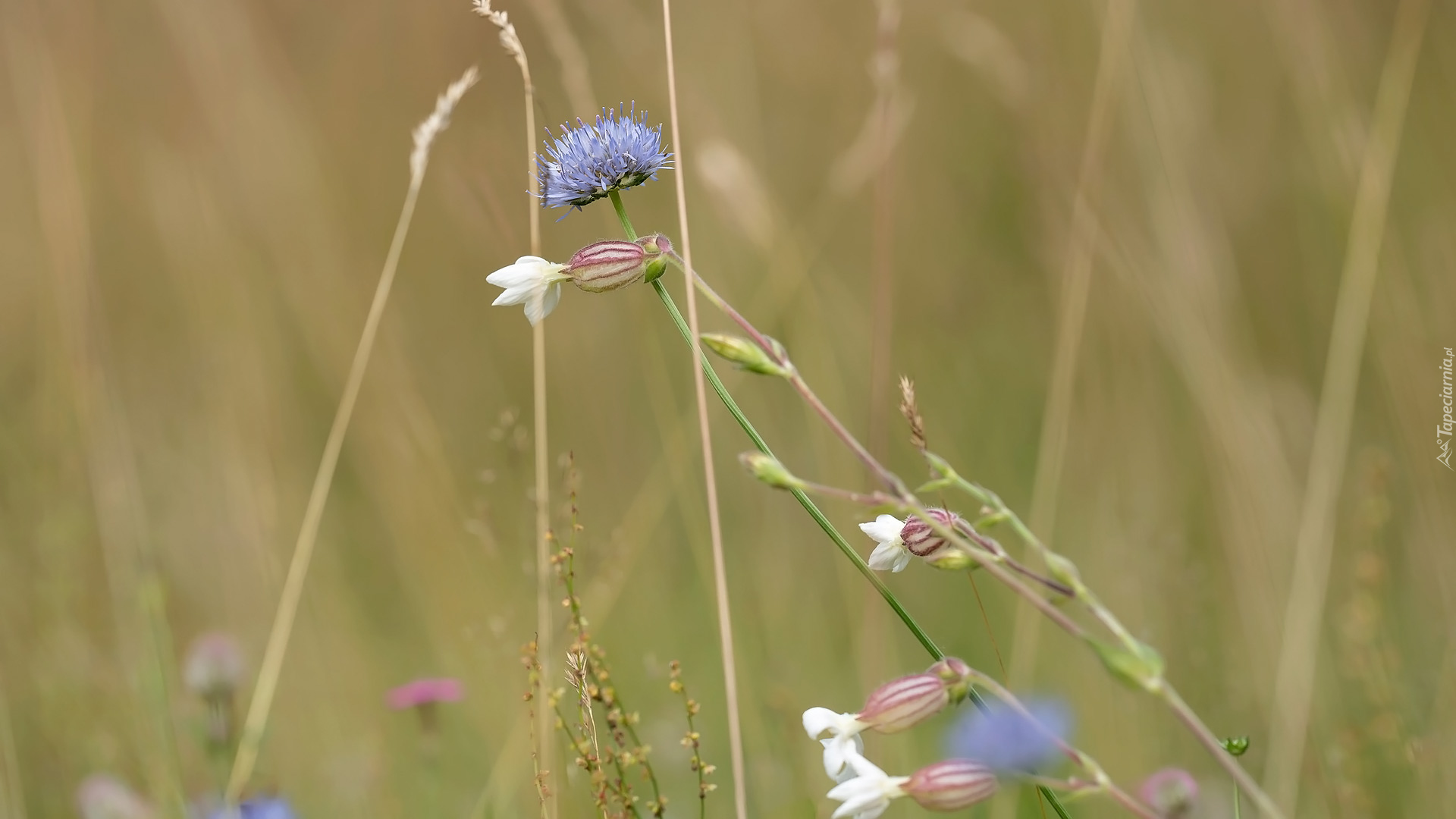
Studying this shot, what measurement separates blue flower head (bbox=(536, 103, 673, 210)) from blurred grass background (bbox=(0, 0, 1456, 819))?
420 mm

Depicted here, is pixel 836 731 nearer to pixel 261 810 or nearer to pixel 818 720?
pixel 818 720

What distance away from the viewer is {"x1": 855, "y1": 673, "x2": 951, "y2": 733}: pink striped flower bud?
0.70m

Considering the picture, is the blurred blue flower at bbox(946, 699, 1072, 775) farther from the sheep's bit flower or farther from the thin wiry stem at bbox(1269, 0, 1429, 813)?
the thin wiry stem at bbox(1269, 0, 1429, 813)

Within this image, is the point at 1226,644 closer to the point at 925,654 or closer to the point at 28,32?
the point at 925,654

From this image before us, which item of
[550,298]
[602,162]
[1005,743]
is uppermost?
[602,162]

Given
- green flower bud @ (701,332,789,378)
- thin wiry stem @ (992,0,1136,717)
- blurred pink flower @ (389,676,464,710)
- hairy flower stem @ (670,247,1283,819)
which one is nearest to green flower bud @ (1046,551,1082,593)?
hairy flower stem @ (670,247,1283,819)

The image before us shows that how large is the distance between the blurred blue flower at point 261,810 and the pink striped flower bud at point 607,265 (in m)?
0.74

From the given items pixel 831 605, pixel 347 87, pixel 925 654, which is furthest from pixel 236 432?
pixel 347 87

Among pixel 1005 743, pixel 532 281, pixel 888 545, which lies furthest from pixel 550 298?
pixel 1005 743

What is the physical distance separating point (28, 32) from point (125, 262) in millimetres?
1206

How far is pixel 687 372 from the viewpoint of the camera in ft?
9.39

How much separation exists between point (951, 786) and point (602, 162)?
0.58 metres

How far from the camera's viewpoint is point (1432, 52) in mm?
2621

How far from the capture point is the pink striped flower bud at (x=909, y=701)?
701mm
